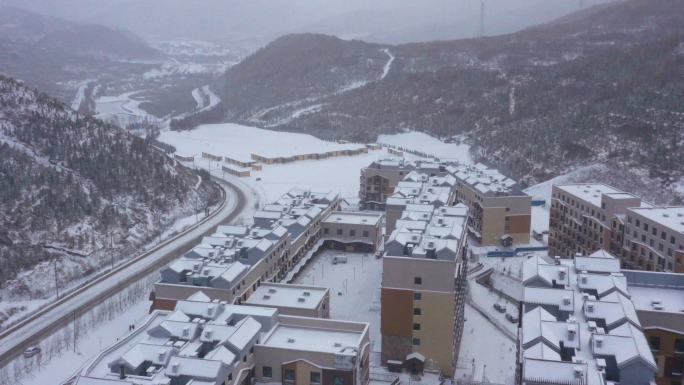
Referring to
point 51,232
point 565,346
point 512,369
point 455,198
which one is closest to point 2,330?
point 51,232

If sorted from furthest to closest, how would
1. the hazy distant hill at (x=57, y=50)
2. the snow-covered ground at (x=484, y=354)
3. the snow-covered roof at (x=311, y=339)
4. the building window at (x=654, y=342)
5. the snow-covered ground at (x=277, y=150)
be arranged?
the hazy distant hill at (x=57, y=50)
the snow-covered ground at (x=277, y=150)
the snow-covered ground at (x=484, y=354)
the snow-covered roof at (x=311, y=339)
the building window at (x=654, y=342)

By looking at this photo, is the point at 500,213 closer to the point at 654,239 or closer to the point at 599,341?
the point at 654,239

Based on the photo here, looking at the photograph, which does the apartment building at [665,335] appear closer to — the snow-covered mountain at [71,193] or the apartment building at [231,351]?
the apartment building at [231,351]

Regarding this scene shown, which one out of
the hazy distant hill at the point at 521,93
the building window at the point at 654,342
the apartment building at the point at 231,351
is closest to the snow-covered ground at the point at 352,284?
the apartment building at the point at 231,351

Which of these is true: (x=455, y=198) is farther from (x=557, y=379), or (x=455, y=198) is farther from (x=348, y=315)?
(x=557, y=379)

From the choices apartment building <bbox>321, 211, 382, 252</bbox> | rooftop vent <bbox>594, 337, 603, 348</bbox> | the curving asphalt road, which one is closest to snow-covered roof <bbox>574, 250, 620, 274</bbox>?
rooftop vent <bbox>594, 337, 603, 348</bbox>

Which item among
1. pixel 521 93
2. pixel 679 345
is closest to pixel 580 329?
pixel 679 345

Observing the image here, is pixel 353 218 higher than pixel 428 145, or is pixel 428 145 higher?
pixel 428 145

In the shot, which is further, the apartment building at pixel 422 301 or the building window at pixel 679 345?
the apartment building at pixel 422 301
